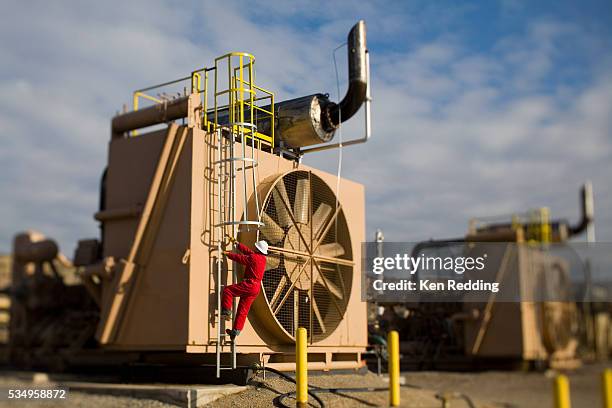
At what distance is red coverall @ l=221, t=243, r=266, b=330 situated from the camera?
869 centimetres

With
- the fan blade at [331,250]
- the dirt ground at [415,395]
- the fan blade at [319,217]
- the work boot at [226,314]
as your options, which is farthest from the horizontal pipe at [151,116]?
the dirt ground at [415,395]

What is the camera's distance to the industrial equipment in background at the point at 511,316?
647 inches

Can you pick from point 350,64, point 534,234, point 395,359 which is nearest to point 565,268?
point 534,234

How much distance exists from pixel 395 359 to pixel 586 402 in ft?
7.12

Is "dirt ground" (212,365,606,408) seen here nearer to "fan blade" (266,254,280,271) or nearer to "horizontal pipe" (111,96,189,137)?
"fan blade" (266,254,280,271)

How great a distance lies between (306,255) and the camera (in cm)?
1045

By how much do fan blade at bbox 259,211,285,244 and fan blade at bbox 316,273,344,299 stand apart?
1131 millimetres

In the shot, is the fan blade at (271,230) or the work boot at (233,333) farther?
the fan blade at (271,230)

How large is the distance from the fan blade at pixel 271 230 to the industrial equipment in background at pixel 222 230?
0.09 ft

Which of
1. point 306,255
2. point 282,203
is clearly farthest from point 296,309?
point 282,203

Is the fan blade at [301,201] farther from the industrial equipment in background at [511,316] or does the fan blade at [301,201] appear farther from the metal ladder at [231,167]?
the industrial equipment in background at [511,316]

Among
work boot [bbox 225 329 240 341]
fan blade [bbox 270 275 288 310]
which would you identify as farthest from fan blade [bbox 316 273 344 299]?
work boot [bbox 225 329 240 341]

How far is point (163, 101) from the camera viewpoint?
10.3 metres

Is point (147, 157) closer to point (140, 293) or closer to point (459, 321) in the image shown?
point (140, 293)
